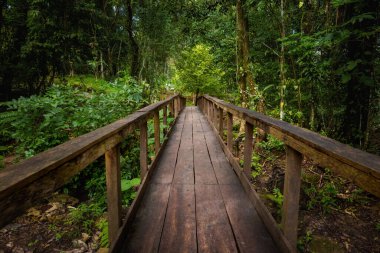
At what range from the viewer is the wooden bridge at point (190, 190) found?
1179 mm

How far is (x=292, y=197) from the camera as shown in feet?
6.51

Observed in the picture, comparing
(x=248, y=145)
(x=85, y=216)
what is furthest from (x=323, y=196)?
(x=85, y=216)

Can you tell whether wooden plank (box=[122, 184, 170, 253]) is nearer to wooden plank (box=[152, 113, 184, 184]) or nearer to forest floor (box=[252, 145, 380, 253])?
wooden plank (box=[152, 113, 184, 184])

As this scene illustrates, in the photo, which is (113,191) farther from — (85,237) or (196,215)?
(85,237)

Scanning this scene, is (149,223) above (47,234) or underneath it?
above

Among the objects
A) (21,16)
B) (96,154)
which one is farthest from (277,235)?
(21,16)

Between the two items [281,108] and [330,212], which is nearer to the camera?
[330,212]

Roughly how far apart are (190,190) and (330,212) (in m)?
2.49

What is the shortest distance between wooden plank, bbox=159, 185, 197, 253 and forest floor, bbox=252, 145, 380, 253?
149cm

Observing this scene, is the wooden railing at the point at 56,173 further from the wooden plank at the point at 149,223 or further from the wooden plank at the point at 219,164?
the wooden plank at the point at 219,164

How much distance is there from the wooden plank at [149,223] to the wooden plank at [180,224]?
7 cm

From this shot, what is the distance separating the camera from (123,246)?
2166mm

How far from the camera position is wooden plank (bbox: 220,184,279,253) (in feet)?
7.16

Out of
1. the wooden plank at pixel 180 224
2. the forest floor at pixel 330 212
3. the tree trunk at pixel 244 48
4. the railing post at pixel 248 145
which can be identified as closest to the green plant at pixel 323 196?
the forest floor at pixel 330 212
